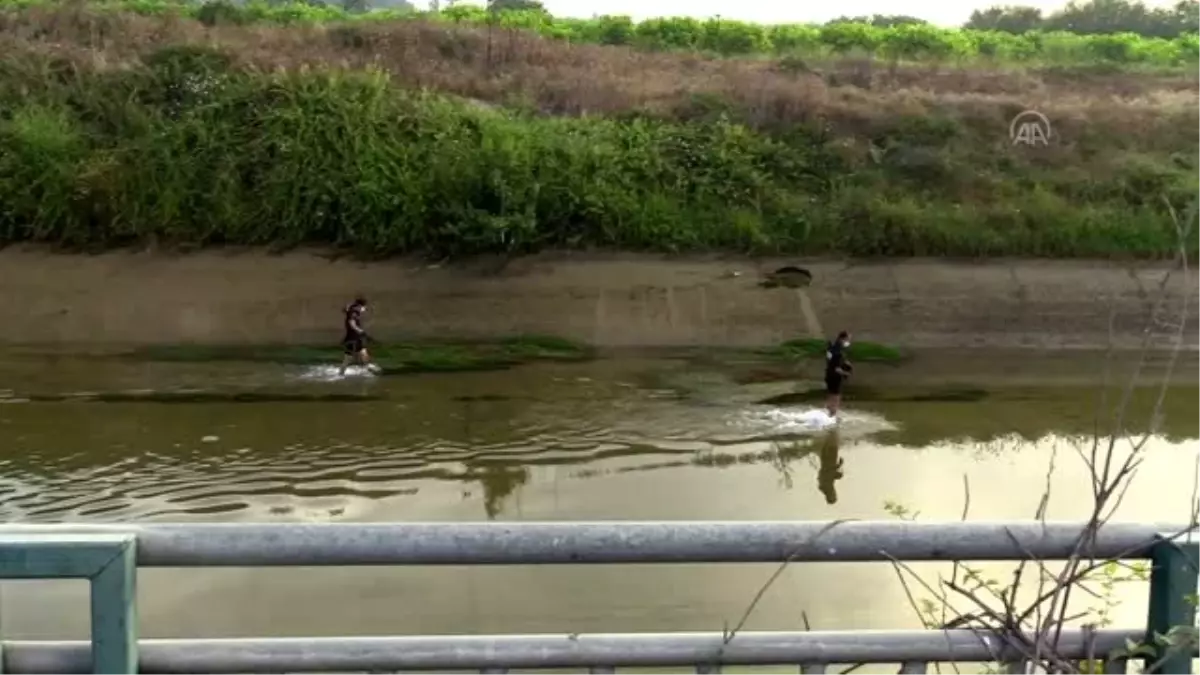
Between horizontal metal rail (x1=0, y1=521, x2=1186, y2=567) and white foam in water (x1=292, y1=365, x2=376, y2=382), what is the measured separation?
1431 cm

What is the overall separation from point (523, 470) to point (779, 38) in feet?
96.0

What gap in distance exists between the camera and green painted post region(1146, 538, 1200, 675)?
2.94 meters

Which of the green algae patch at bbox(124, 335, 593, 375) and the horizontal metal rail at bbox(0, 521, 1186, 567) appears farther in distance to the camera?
the green algae patch at bbox(124, 335, 593, 375)

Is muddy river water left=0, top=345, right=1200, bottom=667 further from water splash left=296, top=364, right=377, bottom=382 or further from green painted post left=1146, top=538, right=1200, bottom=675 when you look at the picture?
green painted post left=1146, top=538, right=1200, bottom=675

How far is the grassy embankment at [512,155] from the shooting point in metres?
22.0

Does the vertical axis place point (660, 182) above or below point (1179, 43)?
below

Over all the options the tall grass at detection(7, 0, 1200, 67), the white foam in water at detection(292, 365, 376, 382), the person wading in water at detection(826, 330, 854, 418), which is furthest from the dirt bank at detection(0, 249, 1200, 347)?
the tall grass at detection(7, 0, 1200, 67)

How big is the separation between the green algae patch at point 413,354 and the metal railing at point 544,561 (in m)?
14.7

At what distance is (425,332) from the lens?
2038 cm

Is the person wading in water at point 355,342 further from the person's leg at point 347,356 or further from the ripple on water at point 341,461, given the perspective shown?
the ripple on water at point 341,461

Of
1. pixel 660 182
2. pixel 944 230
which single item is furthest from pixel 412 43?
pixel 944 230

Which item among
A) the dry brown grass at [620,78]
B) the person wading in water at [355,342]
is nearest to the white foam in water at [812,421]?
the person wading in water at [355,342]

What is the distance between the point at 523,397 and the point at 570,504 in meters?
5.10

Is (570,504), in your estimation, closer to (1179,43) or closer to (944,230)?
(944,230)
